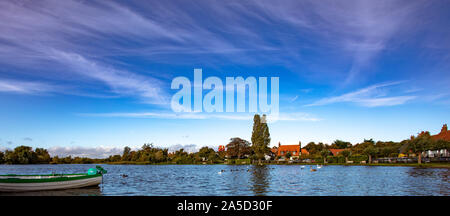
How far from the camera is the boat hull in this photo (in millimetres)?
32219

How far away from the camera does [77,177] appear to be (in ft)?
127

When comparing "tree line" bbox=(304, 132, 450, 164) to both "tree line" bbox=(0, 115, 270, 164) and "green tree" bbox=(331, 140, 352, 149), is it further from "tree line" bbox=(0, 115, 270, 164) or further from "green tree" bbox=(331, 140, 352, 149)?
"green tree" bbox=(331, 140, 352, 149)

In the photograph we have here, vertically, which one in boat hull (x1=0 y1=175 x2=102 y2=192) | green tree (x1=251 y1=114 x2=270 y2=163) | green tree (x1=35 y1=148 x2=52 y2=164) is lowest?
green tree (x1=35 y1=148 x2=52 y2=164)

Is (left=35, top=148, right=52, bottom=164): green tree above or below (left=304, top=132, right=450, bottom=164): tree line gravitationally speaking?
below

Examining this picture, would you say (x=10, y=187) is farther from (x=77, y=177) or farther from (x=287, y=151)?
(x=287, y=151)

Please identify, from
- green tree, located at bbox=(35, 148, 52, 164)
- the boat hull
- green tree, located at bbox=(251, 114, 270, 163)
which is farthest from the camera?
green tree, located at bbox=(35, 148, 52, 164)

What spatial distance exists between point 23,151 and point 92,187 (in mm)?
163134

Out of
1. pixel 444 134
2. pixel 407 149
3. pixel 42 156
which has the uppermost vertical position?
pixel 444 134

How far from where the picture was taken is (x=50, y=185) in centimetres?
3569

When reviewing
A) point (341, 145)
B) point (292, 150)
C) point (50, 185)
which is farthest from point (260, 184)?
point (341, 145)

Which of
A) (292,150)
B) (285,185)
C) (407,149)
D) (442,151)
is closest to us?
(285,185)

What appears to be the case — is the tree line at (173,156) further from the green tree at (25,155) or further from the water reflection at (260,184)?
the water reflection at (260,184)

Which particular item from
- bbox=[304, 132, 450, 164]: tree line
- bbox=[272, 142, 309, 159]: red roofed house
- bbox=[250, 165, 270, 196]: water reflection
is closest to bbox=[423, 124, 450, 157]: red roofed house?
bbox=[304, 132, 450, 164]: tree line

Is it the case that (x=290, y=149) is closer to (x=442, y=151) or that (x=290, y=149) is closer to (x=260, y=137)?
(x=260, y=137)
